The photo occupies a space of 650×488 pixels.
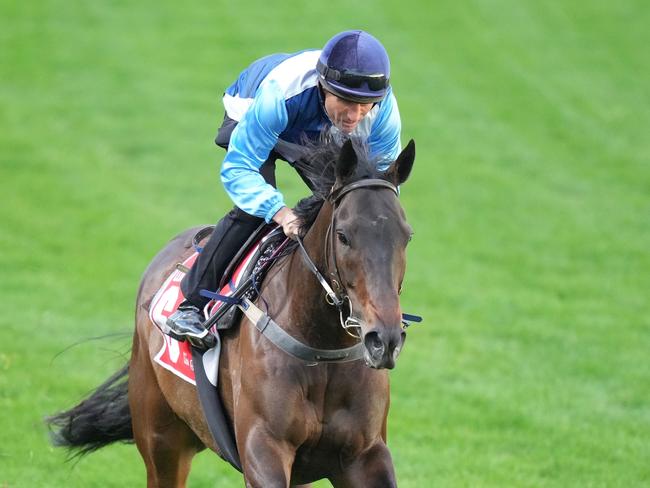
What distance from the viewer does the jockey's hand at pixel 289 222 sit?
4.57 metres

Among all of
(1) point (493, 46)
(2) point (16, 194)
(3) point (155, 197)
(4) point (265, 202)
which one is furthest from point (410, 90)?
(4) point (265, 202)

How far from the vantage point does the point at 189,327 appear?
16.6 feet

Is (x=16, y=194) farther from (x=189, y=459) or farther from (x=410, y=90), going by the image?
(x=189, y=459)

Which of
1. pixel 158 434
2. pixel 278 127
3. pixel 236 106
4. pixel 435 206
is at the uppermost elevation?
pixel 278 127

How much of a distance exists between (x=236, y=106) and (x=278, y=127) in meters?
0.58

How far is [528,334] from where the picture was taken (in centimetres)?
1104

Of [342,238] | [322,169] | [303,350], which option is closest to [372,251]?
[342,238]

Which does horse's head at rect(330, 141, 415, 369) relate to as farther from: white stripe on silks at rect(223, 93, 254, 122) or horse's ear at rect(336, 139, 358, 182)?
white stripe on silks at rect(223, 93, 254, 122)

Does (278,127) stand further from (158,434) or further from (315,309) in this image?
(158,434)

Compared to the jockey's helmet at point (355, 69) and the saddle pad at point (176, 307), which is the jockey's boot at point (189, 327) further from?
the jockey's helmet at point (355, 69)

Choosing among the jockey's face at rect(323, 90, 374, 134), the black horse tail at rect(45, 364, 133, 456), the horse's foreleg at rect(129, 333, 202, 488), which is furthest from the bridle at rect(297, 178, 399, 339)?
the black horse tail at rect(45, 364, 133, 456)

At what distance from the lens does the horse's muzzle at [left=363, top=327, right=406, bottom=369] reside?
3801 millimetres

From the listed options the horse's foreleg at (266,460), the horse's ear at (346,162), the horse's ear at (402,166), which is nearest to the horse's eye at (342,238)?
the horse's ear at (346,162)

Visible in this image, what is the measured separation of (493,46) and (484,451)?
12.2 meters
